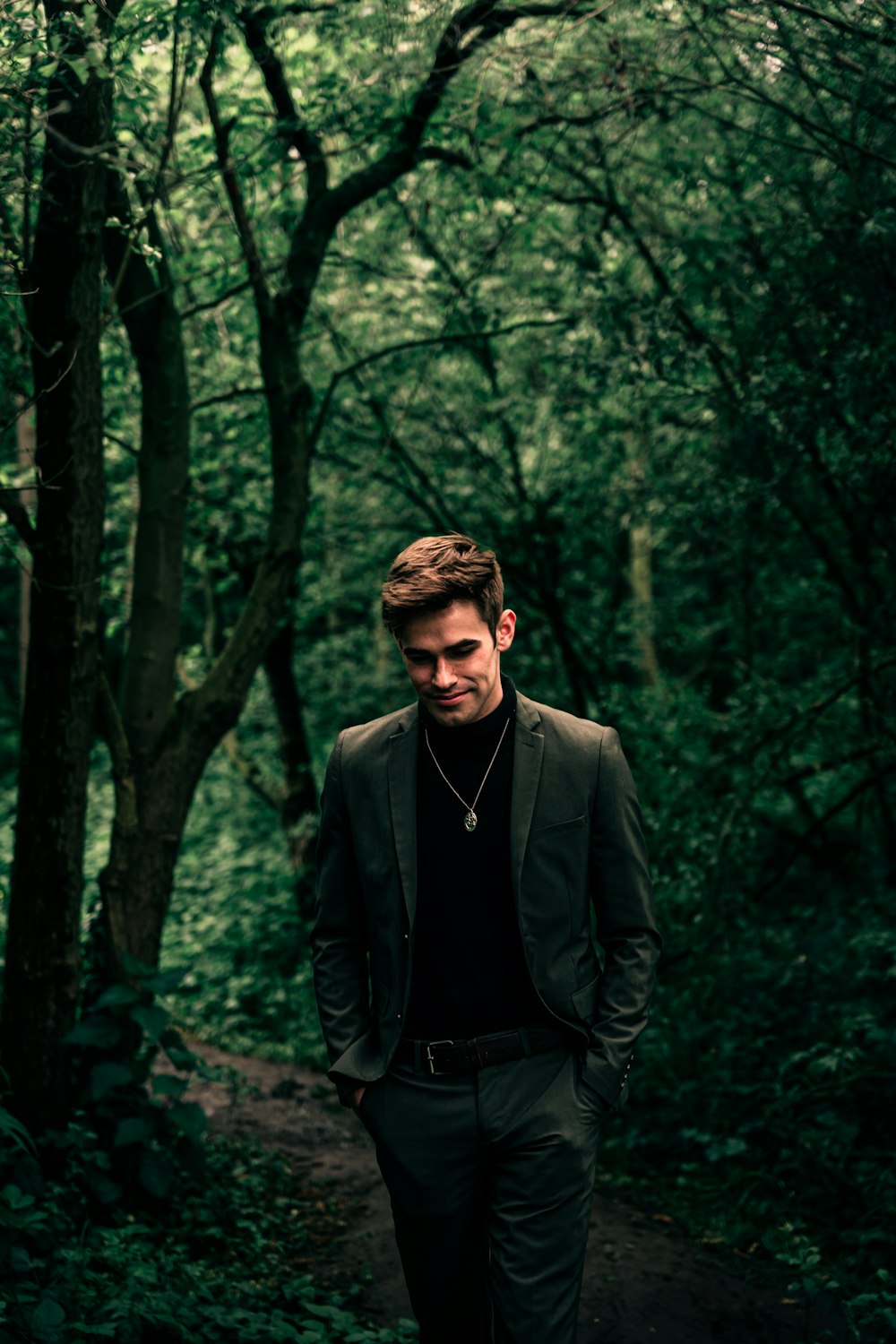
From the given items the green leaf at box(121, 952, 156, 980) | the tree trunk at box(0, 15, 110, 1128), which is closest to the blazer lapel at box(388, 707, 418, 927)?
the tree trunk at box(0, 15, 110, 1128)

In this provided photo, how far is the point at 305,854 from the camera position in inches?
438

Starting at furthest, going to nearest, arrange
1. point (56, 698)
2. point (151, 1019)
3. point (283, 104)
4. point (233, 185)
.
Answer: point (283, 104)
point (233, 185)
point (151, 1019)
point (56, 698)

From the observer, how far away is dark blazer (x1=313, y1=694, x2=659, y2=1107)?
114 inches

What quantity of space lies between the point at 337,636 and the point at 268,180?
20.1 feet

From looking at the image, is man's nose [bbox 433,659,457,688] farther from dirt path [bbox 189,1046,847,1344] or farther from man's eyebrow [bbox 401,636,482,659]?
dirt path [bbox 189,1046,847,1344]

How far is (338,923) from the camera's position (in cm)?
313

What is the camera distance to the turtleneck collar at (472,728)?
301 cm

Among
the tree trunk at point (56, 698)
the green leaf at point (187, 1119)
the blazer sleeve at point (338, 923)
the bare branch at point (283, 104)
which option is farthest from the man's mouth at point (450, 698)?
the bare branch at point (283, 104)

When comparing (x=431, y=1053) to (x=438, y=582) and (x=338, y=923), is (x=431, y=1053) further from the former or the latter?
(x=438, y=582)

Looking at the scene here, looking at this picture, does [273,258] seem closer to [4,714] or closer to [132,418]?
[132,418]

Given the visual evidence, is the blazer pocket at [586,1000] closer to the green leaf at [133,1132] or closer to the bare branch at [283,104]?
the green leaf at [133,1132]

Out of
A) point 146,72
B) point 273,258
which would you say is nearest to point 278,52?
point 146,72

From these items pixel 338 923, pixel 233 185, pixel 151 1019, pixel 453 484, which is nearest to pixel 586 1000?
pixel 338 923

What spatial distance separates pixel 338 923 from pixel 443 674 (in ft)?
2.55
